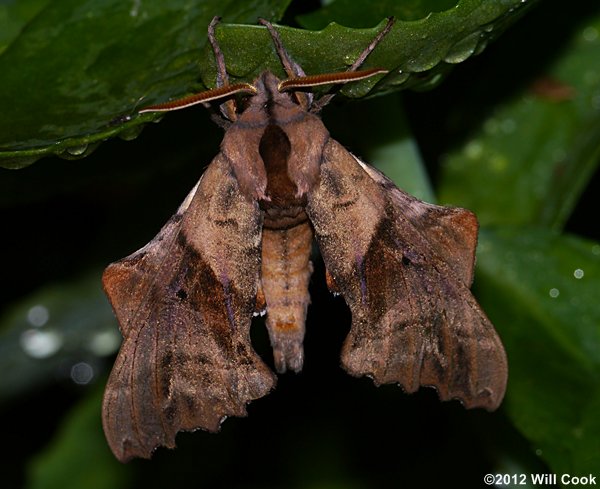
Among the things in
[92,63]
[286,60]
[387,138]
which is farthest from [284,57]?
[387,138]

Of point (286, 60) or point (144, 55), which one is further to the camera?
point (286, 60)

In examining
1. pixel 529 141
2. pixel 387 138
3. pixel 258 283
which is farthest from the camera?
pixel 529 141

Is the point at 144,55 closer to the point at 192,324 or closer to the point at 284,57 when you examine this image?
the point at 284,57

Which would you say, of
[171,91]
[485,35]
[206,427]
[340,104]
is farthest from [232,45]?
[206,427]

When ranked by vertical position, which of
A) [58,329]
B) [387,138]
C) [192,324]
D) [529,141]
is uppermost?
[387,138]

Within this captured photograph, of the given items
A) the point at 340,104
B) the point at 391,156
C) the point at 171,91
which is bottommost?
the point at 391,156

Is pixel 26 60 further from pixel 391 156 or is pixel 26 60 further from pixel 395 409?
pixel 395 409

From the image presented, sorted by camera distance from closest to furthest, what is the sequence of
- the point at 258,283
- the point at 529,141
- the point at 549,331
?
the point at 258,283
the point at 549,331
the point at 529,141
